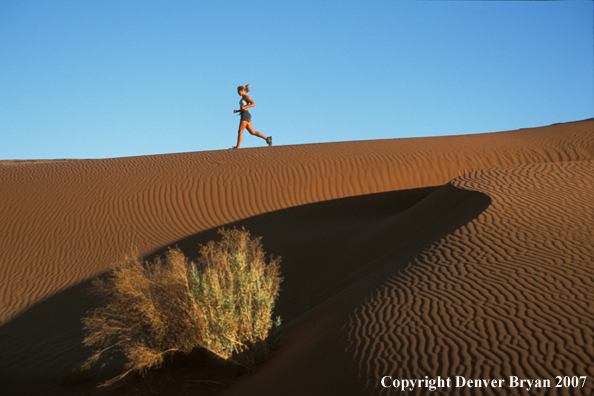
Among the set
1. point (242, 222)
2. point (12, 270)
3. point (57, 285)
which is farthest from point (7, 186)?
point (242, 222)

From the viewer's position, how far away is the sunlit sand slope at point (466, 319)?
4039 millimetres

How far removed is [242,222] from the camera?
1476cm

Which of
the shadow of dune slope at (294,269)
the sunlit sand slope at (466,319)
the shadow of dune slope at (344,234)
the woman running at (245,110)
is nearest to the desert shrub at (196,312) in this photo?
the sunlit sand slope at (466,319)

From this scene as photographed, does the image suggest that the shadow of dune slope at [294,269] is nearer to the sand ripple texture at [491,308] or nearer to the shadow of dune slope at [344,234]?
the shadow of dune slope at [344,234]

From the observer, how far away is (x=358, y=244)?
→ 1109cm

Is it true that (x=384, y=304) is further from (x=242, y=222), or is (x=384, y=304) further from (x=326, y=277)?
(x=242, y=222)

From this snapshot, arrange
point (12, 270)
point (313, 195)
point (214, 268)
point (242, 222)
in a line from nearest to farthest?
point (214, 268) → point (12, 270) → point (242, 222) → point (313, 195)

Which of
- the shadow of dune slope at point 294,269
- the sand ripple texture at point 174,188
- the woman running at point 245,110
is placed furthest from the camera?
the woman running at point 245,110

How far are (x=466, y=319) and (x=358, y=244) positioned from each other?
6.32m

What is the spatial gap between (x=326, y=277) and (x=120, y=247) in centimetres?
619

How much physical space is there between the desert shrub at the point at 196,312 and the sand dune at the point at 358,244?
0.52 m

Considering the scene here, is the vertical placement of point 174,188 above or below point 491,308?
above

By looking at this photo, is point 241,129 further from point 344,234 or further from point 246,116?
point 344,234

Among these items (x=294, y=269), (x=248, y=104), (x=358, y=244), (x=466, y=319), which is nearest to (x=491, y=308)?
(x=466, y=319)
